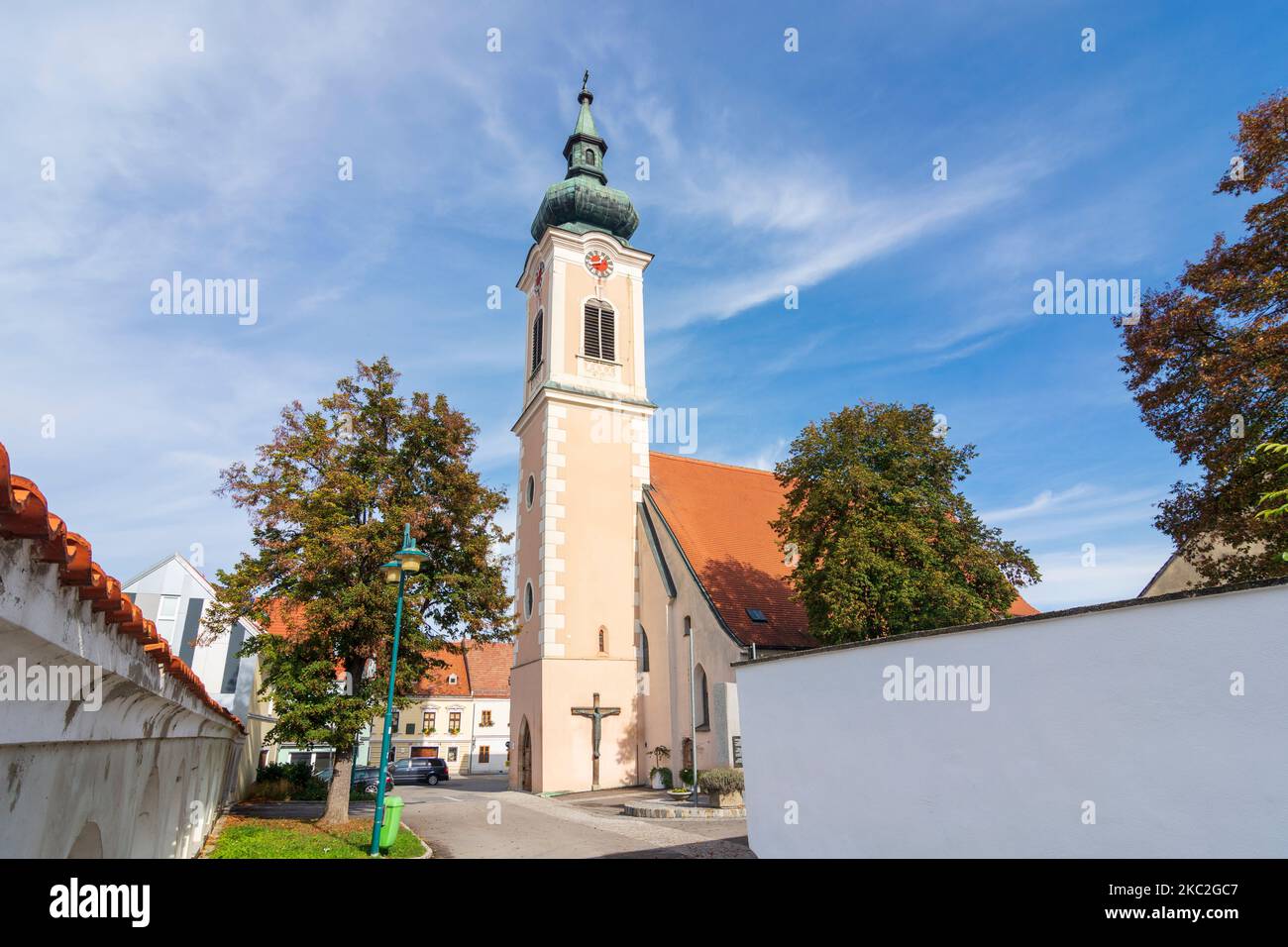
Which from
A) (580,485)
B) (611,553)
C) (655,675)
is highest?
(580,485)

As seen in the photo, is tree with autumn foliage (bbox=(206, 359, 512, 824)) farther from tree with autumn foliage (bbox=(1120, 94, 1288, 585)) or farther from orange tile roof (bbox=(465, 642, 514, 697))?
orange tile roof (bbox=(465, 642, 514, 697))

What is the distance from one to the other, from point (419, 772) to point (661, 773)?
18129 millimetres

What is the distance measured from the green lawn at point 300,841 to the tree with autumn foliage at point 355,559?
1.16 m

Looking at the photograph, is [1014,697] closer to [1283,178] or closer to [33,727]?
[33,727]

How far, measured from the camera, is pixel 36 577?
2.83 meters

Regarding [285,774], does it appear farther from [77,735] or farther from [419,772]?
[77,735]

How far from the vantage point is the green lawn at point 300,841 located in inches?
453

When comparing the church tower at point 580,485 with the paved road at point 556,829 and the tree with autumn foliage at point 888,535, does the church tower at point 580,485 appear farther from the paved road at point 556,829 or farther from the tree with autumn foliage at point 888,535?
the tree with autumn foliage at point 888,535

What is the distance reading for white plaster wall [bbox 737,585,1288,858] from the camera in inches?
194

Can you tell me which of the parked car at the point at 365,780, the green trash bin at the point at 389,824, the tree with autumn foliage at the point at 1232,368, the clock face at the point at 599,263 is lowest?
the parked car at the point at 365,780

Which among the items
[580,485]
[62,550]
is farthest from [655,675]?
[62,550]

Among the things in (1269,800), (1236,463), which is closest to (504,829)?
(1269,800)

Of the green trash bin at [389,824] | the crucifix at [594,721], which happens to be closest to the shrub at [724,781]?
the crucifix at [594,721]

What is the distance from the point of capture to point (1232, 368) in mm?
11492
